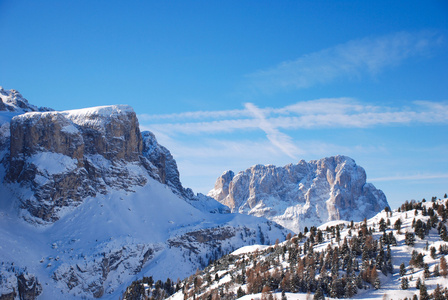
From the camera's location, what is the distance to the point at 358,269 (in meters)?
132

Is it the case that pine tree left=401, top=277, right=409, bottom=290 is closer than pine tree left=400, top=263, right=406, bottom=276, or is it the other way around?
pine tree left=401, top=277, right=409, bottom=290

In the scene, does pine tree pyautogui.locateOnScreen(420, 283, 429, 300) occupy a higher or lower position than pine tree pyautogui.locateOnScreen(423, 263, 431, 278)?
lower

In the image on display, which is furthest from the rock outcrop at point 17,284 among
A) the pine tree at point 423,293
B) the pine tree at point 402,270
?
the pine tree at point 423,293

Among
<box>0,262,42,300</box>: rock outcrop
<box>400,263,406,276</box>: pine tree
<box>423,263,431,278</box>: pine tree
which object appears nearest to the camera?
<box>423,263,431,278</box>: pine tree

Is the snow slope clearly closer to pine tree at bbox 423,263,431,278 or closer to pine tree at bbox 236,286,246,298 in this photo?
pine tree at bbox 423,263,431,278

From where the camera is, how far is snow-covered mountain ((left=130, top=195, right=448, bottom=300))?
119 metres

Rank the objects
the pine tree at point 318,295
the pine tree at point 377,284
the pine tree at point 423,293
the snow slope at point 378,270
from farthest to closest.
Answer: the pine tree at point 377,284 → the snow slope at point 378,270 → the pine tree at point 318,295 → the pine tree at point 423,293

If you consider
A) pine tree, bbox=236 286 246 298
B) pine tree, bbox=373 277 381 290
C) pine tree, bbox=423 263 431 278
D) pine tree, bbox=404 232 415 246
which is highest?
pine tree, bbox=404 232 415 246

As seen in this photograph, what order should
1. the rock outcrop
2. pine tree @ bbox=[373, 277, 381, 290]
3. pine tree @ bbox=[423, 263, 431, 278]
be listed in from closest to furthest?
pine tree @ bbox=[423, 263, 431, 278] → pine tree @ bbox=[373, 277, 381, 290] → the rock outcrop

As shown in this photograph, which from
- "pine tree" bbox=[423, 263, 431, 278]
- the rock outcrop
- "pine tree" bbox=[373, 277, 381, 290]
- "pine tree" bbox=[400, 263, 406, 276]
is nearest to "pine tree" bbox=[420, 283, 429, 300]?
"pine tree" bbox=[423, 263, 431, 278]

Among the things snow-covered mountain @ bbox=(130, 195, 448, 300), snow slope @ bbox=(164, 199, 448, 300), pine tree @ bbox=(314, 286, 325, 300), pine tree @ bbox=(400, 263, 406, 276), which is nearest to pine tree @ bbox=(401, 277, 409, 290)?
snow-covered mountain @ bbox=(130, 195, 448, 300)

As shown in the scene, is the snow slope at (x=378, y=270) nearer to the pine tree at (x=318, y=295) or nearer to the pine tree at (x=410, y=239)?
the pine tree at (x=410, y=239)

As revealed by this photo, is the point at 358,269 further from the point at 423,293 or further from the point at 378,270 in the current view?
the point at 423,293

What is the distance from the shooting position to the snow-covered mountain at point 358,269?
11906 centimetres
